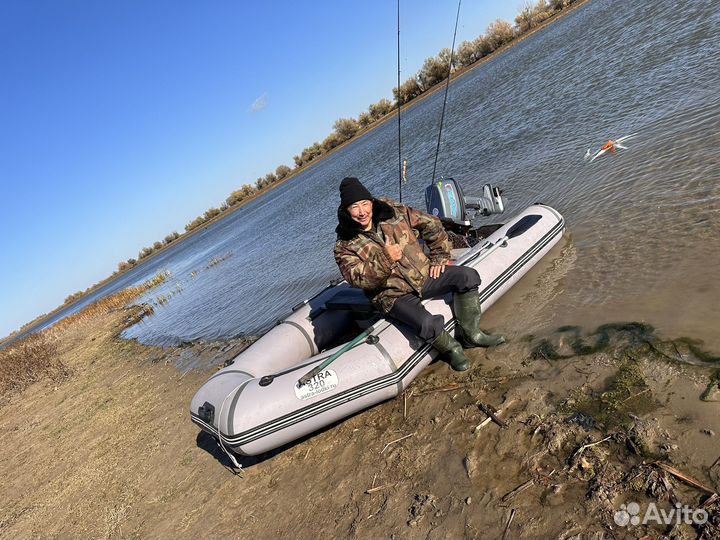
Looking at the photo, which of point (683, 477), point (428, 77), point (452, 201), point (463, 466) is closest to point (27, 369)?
point (452, 201)

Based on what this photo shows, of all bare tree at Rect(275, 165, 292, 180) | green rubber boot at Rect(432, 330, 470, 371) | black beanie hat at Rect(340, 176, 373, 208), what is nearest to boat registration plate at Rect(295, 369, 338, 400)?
green rubber boot at Rect(432, 330, 470, 371)

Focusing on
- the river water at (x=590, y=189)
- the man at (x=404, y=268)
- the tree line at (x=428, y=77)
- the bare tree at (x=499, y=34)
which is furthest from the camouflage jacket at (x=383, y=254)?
the bare tree at (x=499, y=34)

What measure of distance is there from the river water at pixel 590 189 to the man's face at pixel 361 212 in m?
1.79

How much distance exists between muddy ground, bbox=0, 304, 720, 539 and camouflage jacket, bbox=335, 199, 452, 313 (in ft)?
2.90

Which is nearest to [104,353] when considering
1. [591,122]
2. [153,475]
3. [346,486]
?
[153,475]

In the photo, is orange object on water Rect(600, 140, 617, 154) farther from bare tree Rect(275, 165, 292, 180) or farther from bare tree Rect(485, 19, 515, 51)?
bare tree Rect(275, 165, 292, 180)

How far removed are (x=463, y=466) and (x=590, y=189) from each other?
506 cm

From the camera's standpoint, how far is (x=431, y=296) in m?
4.13

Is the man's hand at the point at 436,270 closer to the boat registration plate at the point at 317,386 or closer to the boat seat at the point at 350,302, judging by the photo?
the boat seat at the point at 350,302

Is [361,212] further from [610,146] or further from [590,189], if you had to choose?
[610,146]

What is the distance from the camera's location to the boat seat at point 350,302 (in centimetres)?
462

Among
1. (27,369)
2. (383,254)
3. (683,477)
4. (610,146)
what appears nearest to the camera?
(683,477)

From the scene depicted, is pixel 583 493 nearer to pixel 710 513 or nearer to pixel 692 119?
pixel 710 513

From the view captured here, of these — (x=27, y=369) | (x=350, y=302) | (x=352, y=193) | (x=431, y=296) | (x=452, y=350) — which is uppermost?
(x=352, y=193)
